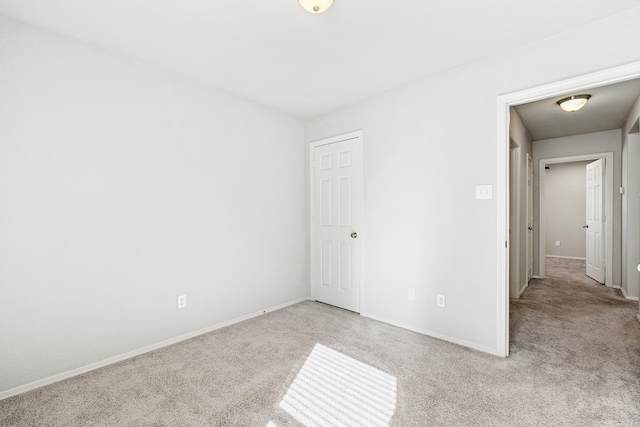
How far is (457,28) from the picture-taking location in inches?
81.3

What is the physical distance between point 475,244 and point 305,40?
7.16 feet

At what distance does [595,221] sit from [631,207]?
1096 millimetres

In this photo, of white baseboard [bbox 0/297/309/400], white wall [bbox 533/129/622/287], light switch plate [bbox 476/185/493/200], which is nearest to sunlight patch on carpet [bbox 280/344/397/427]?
white baseboard [bbox 0/297/309/400]

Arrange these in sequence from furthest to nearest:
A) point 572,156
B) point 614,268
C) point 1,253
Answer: point 572,156
point 614,268
point 1,253

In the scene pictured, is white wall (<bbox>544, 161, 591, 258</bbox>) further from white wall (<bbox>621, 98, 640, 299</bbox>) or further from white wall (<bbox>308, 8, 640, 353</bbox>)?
white wall (<bbox>308, 8, 640, 353</bbox>)

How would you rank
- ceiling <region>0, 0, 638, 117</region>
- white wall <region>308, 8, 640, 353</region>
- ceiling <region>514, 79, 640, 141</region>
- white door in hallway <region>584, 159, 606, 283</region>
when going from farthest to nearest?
white door in hallway <region>584, 159, 606, 283</region> → ceiling <region>514, 79, 640, 141</region> → white wall <region>308, 8, 640, 353</region> → ceiling <region>0, 0, 638, 117</region>

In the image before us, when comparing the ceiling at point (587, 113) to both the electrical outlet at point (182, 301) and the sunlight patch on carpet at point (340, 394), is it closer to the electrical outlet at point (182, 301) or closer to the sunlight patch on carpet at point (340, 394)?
the sunlight patch on carpet at point (340, 394)

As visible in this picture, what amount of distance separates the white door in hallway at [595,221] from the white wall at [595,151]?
176 mm

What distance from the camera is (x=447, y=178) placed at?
8.90 ft

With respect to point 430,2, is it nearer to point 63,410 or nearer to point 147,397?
point 147,397

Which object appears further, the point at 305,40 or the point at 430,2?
the point at 305,40

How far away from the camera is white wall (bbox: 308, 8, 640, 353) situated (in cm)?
217

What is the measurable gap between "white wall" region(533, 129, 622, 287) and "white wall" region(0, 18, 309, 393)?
16.5ft

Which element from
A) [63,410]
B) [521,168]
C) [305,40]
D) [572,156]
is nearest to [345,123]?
[305,40]
